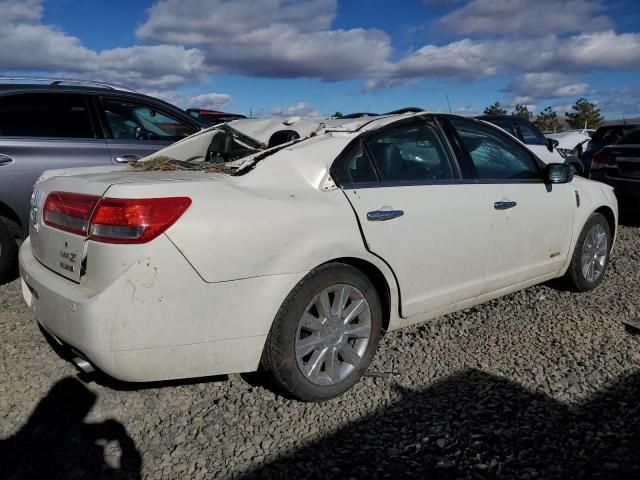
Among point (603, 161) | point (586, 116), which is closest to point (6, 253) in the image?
point (603, 161)

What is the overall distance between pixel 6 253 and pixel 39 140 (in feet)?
3.36

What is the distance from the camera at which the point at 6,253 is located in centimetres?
488

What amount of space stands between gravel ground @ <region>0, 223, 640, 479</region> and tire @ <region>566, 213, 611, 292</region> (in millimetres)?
854

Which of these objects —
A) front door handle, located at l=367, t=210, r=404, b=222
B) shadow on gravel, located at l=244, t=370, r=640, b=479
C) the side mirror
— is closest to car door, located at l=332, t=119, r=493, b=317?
front door handle, located at l=367, t=210, r=404, b=222

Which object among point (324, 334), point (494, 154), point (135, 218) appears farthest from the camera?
point (494, 154)

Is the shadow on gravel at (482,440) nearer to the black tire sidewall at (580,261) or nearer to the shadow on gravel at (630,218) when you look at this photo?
the black tire sidewall at (580,261)

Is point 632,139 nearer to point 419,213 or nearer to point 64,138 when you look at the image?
point 419,213

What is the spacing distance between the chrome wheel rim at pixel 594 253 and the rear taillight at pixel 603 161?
3.76 m

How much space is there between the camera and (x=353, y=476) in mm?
2436

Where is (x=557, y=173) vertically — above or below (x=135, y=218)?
below

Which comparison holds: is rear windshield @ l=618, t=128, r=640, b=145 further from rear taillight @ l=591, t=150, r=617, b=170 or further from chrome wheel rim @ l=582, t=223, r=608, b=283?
chrome wheel rim @ l=582, t=223, r=608, b=283

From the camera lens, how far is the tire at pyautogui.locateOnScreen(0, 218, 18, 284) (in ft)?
15.9

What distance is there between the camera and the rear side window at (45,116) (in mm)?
5008

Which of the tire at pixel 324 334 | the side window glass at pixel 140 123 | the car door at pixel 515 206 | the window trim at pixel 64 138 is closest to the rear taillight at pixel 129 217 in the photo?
the tire at pixel 324 334
